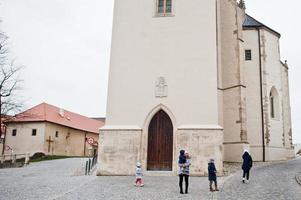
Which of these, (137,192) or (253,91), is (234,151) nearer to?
(253,91)

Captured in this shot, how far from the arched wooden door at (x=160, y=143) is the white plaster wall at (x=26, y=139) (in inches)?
952

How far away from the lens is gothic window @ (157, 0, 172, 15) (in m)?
19.0

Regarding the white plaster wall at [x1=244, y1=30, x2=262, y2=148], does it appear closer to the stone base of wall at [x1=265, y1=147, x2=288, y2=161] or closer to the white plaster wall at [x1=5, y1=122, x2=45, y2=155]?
the stone base of wall at [x1=265, y1=147, x2=288, y2=161]

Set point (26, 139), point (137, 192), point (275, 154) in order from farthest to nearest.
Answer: point (26, 139), point (275, 154), point (137, 192)

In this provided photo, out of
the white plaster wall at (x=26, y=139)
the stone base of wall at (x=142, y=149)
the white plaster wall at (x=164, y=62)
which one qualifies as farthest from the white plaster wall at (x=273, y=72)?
the white plaster wall at (x=26, y=139)

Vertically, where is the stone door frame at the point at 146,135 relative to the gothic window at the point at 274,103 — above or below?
below

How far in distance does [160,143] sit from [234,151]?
6.11 metres

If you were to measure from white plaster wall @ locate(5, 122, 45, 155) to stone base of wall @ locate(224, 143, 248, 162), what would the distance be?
2379 cm

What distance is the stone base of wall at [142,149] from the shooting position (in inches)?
645

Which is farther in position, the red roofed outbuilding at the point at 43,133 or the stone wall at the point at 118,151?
the red roofed outbuilding at the point at 43,133

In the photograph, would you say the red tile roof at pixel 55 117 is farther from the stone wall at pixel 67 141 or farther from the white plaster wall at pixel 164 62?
the white plaster wall at pixel 164 62

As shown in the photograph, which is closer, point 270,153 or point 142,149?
point 142,149

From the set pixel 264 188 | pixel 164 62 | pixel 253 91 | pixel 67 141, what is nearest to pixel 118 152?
pixel 164 62

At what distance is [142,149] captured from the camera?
17172 millimetres
